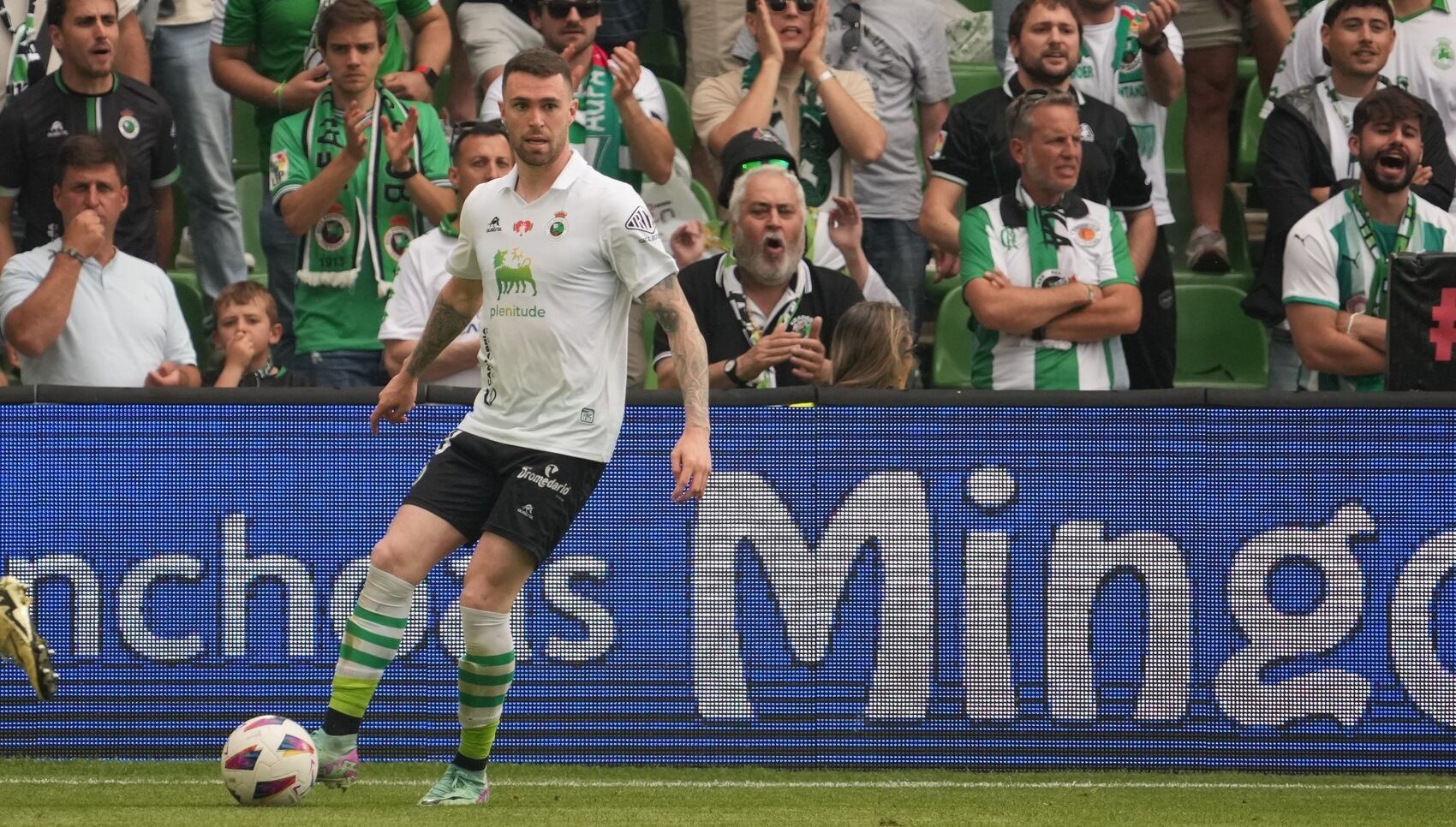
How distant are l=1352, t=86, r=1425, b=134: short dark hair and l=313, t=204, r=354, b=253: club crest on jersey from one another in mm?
4520

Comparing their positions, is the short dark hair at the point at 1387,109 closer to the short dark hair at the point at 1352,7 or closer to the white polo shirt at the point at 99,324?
the short dark hair at the point at 1352,7

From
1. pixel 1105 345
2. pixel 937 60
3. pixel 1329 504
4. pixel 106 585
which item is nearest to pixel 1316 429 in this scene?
pixel 1329 504

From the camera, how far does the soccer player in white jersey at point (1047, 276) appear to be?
→ 8445 millimetres

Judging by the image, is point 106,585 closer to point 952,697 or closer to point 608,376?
point 608,376

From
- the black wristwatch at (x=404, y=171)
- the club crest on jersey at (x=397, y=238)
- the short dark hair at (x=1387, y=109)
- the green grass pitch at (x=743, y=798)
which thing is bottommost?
the green grass pitch at (x=743, y=798)

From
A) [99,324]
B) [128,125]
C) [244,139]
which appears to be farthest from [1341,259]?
[244,139]

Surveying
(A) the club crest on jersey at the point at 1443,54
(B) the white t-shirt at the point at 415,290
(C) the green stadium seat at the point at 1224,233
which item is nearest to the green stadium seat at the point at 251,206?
(B) the white t-shirt at the point at 415,290

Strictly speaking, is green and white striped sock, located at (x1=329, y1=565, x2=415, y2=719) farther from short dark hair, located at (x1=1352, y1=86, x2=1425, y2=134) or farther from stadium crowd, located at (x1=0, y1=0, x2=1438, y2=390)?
short dark hair, located at (x1=1352, y1=86, x2=1425, y2=134)

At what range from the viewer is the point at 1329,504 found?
24.6 ft

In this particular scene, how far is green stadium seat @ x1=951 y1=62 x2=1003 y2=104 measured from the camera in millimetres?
11742

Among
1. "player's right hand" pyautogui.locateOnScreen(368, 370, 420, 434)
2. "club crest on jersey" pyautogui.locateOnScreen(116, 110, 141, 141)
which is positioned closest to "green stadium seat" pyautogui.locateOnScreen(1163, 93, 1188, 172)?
"club crest on jersey" pyautogui.locateOnScreen(116, 110, 141, 141)

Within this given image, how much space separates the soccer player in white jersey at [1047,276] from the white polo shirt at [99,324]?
354 centimetres

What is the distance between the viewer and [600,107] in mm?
→ 9859

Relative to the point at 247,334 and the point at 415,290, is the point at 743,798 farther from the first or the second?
the point at 247,334
